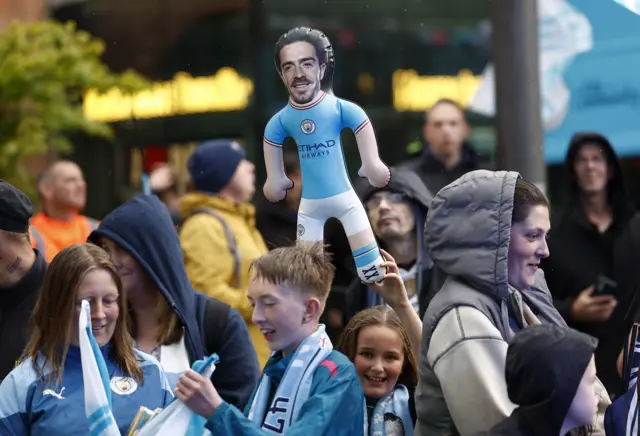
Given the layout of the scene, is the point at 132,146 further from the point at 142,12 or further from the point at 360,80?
the point at 360,80

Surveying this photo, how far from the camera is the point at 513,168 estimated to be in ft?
21.6

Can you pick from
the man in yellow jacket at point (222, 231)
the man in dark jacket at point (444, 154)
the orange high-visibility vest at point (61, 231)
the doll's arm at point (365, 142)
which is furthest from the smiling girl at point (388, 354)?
the orange high-visibility vest at point (61, 231)

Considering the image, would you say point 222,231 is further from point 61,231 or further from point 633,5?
point 633,5

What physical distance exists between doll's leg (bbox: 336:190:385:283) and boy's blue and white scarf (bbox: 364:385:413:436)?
0.46 meters

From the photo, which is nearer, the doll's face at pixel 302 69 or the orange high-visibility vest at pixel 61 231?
the doll's face at pixel 302 69

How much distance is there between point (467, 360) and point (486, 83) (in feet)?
20.0

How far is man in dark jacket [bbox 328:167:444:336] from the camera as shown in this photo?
231 inches

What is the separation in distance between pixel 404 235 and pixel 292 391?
1850 millimetres

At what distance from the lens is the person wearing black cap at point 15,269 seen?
5.27 meters

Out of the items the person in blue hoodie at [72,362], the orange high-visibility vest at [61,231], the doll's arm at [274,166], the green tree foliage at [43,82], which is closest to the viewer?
the person in blue hoodie at [72,362]

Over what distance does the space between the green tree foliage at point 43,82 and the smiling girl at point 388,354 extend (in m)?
7.04

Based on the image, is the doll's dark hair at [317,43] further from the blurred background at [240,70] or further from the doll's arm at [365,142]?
the blurred background at [240,70]

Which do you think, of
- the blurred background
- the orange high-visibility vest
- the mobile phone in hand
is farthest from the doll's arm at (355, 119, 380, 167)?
the blurred background

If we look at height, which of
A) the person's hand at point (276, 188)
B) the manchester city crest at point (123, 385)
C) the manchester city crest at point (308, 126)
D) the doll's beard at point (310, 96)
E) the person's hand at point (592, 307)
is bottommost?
the person's hand at point (592, 307)
